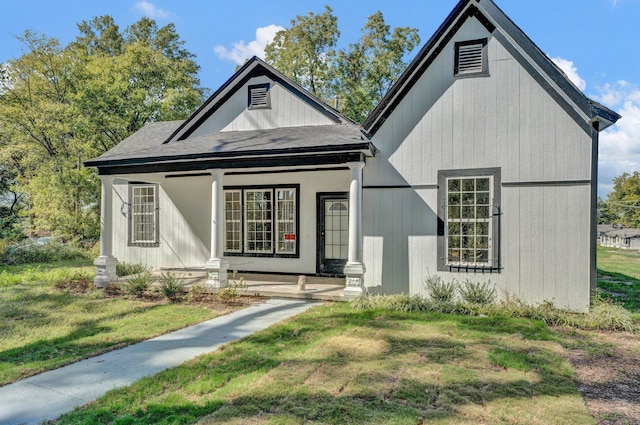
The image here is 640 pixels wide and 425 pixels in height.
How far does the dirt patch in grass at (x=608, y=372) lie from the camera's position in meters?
3.32

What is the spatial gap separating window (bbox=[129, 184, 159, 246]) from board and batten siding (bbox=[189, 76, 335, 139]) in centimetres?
255

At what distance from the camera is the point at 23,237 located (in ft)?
57.3

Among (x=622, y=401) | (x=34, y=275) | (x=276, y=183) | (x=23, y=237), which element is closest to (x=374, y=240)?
(x=276, y=183)

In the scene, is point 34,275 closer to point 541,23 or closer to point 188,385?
point 188,385

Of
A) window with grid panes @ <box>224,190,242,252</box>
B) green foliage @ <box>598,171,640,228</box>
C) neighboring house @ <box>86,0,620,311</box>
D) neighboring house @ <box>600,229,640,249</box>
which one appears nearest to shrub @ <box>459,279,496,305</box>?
neighboring house @ <box>86,0,620,311</box>

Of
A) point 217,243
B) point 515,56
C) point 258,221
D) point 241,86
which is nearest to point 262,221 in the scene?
point 258,221

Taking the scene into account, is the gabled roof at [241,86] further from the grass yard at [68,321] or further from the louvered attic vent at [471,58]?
the grass yard at [68,321]

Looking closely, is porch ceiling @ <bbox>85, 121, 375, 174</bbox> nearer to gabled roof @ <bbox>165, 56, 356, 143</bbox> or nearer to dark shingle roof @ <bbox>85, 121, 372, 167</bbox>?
dark shingle roof @ <bbox>85, 121, 372, 167</bbox>

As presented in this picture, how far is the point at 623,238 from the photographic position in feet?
180

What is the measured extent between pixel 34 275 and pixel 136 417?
988 cm

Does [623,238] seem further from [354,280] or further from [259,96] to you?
[354,280]

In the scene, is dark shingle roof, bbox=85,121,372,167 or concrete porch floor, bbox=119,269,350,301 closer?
dark shingle roof, bbox=85,121,372,167

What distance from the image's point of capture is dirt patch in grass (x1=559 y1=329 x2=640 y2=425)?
332cm

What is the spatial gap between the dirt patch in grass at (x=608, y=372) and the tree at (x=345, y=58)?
60.7ft
